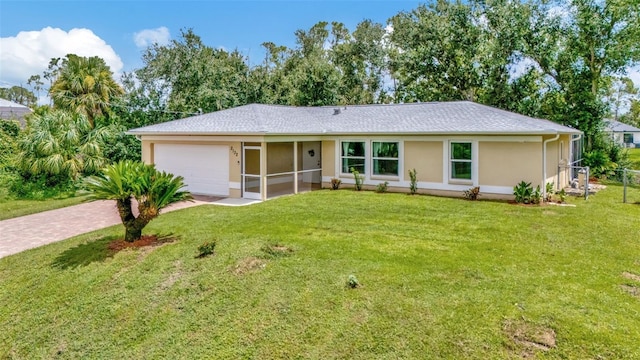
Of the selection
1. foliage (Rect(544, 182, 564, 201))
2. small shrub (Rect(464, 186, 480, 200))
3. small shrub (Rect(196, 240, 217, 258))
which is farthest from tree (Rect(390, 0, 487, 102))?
small shrub (Rect(196, 240, 217, 258))

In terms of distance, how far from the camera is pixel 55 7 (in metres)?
21.3

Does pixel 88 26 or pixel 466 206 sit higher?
pixel 88 26

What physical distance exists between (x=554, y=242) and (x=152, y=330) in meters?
8.62

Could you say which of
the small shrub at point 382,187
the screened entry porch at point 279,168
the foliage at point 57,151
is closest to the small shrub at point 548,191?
the small shrub at point 382,187

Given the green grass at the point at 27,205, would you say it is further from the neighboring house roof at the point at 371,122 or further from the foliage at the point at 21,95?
the foliage at the point at 21,95

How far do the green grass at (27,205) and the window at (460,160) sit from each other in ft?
44.8

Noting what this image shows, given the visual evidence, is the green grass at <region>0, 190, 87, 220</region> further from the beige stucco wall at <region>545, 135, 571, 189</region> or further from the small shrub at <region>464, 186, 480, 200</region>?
the beige stucco wall at <region>545, 135, 571, 189</region>

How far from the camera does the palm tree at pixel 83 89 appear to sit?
24.2m

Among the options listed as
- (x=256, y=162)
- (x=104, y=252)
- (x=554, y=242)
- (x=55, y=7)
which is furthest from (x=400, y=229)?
(x=55, y=7)

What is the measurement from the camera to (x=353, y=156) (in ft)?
59.3

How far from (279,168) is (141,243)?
1022 cm

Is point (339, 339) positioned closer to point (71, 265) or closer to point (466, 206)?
point (71, 265)

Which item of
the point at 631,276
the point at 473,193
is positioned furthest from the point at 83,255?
the point at 473,193

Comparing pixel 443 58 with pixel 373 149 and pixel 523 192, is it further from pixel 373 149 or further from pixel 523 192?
pixel 523 192
